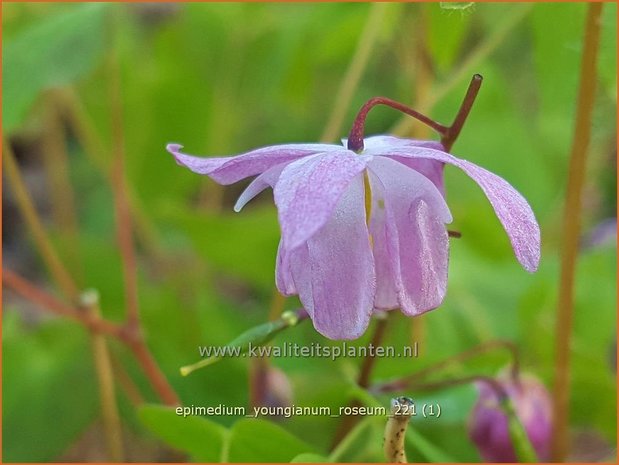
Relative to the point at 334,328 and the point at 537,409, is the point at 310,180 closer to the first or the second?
the point at 334,328

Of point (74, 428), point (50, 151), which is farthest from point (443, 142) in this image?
point (50, 151)

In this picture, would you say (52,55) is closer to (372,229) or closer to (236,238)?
(236,238)

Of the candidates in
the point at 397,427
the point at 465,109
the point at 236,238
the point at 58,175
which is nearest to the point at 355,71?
the point at 236,238

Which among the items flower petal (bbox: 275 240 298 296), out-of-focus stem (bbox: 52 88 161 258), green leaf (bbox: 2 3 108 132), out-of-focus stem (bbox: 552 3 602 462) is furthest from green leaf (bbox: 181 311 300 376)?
out-of-focus stem (bbox: 52 88 161 258)

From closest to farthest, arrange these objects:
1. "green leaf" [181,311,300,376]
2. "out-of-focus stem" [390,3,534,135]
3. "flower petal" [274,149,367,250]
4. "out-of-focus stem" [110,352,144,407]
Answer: "flower petal" [274,149,367,250] < "green leaf" [181,311,300,376] < "out-of-focus stem" [390,3,534,135] < "out-of-focus stem" [110,352,144,407]

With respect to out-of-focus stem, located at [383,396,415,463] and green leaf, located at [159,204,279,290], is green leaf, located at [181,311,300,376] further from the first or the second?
green leaf, located at [159,204,279,290]

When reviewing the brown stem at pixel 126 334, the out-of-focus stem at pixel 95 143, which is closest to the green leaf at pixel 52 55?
the brown stem at pixel 126 334
